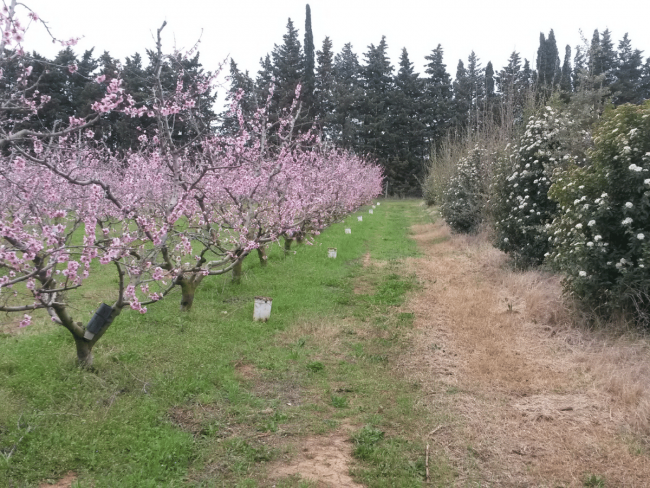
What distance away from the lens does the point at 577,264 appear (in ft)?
18.3

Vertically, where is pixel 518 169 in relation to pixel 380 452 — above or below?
above

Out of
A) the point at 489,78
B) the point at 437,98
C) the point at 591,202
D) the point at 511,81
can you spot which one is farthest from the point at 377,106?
the point at 591,202

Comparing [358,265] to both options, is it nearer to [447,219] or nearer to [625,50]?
[447,219]

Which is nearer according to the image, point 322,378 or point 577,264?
point 322,378

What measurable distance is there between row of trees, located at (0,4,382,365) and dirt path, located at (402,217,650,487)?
8.81 feet

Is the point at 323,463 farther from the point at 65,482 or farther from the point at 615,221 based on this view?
the point at 615,221

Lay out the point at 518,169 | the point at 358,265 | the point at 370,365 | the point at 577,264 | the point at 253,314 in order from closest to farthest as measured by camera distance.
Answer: the point at 370,365
the point at 577,264
the point at 253,314
the point at 518,169
the point at 358,265

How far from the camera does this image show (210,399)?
389cm

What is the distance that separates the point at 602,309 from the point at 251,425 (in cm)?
441

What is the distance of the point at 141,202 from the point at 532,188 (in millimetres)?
6584

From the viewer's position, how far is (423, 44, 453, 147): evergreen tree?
41.9 metres

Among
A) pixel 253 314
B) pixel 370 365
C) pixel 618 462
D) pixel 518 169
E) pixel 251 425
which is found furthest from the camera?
pixel 518 169

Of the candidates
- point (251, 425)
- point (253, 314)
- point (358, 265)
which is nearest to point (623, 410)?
point (251, 425)

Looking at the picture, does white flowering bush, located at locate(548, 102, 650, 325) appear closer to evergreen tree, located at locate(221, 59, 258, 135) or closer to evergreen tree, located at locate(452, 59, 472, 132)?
evergreen tree, located at locate(221, 59, 258, 135)
